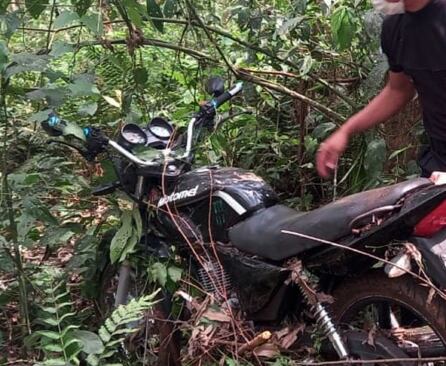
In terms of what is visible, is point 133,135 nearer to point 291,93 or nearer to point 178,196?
point 178,196

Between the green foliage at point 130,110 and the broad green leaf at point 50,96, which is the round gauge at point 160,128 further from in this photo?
the broad green leaf at point 50,96

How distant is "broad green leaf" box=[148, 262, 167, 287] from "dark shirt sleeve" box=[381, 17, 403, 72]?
113 centimetres

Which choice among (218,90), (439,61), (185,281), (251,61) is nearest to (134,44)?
(218,90)

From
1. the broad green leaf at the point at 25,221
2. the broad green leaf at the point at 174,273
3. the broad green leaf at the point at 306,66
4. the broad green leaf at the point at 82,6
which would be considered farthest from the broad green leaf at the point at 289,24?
the broad green leaf at the point at 25,221

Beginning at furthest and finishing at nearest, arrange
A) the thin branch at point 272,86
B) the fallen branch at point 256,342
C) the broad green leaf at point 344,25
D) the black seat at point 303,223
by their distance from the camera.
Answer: the thin branch at point 272,86 → the broad green leaf at point 344,25 → the fallen branch at point 256,342 → the black seat at point 303,223

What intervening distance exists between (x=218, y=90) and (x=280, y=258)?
955 millimetres

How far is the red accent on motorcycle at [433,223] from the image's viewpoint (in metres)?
2.02

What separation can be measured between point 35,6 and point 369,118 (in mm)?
1346

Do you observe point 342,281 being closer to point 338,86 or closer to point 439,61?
point 439,61

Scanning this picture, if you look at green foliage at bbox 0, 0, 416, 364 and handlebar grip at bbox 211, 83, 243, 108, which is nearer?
green foliage at bbox 0, 0, 416, 364

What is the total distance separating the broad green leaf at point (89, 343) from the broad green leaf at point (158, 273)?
1.70 feet

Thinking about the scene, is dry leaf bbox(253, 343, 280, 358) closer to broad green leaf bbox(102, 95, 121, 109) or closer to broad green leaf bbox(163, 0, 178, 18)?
broad green leaf bbox(102, 95, 121, 109)

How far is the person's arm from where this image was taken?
2768mm

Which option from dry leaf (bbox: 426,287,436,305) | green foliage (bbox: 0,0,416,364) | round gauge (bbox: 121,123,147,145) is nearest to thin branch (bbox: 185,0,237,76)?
green foliage (bbox: 0,0,416,364)
